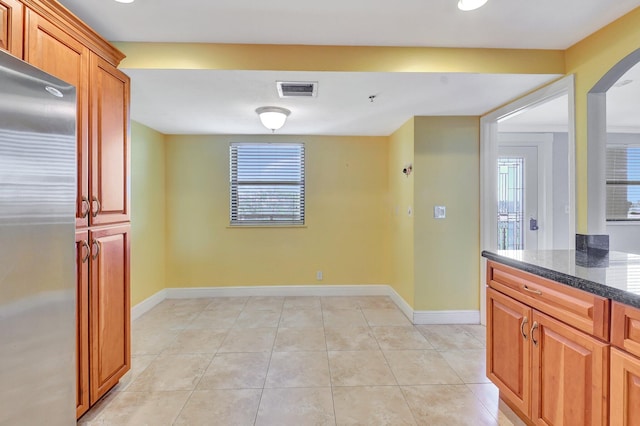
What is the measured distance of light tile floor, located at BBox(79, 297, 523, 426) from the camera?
181 cm

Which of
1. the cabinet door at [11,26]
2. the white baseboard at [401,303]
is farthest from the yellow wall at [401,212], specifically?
the cabinet door at [11,26]

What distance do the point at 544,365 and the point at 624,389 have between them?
0.37 metres

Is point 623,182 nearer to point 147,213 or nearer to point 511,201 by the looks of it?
point 511,201

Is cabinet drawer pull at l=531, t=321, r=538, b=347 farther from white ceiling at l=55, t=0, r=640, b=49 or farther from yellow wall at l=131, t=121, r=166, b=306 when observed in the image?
yellow wall at l=131, t=121, r=166, b=306

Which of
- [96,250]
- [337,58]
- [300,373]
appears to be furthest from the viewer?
[300,373]

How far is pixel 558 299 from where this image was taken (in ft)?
4.57

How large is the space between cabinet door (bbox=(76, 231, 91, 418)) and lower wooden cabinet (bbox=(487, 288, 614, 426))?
2.41 meters

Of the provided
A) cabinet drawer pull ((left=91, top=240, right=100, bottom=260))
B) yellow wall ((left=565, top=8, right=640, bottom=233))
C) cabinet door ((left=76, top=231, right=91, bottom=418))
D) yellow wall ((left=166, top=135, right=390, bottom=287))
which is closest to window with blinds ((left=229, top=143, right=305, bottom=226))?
yellow wall ((left=166, top=135, right=390, bottom=287))

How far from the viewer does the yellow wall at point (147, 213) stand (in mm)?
3338

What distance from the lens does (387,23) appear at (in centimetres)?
188

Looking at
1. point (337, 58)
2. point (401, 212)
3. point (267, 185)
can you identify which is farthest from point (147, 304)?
point (337, 58)

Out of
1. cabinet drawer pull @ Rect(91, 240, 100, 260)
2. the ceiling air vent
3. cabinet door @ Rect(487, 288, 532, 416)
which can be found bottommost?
cabinet door @ Rect(487, 288, 532, 416)

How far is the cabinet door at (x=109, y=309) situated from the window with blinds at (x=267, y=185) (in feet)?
6.92

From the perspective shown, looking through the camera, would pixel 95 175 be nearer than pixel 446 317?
Yes
